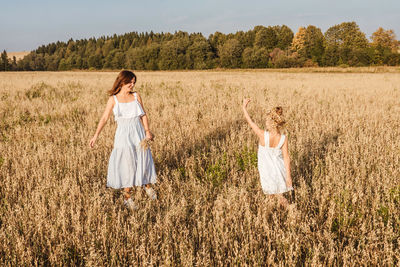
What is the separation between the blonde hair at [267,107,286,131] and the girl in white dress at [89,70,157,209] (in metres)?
1.69

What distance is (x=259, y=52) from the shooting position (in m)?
71.1

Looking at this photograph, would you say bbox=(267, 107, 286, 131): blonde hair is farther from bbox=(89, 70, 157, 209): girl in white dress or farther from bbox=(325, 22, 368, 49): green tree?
bbox=(325, 22, 368, 49): green tree

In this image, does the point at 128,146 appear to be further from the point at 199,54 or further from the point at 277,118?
the point at 199,54

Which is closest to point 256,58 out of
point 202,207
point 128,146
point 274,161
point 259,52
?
point 259,52

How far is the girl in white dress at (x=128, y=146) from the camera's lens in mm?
3605

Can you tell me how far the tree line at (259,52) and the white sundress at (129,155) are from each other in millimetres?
63605

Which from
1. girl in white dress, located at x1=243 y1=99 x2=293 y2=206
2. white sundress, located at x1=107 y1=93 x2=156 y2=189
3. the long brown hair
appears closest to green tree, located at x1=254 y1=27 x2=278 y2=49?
the long brown hair

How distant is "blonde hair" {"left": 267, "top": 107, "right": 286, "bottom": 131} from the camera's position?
2971mm

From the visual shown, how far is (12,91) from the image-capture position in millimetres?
13172

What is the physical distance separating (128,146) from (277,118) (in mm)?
1955

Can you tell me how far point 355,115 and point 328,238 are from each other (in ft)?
19.7

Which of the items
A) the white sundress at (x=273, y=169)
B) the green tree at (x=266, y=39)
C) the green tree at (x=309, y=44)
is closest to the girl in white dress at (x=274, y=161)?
the white sundress at (x=273, y=169)

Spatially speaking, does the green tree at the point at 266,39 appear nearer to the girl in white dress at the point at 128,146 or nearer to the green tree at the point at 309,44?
the green tree at the point at 309,44

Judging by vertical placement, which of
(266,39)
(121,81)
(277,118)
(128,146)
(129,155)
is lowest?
(129,155)
